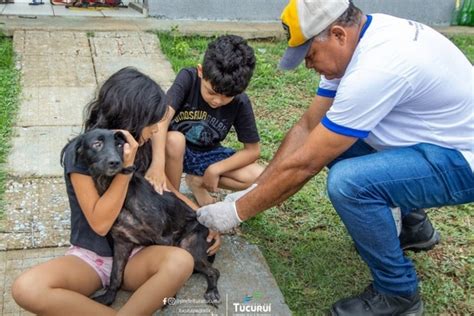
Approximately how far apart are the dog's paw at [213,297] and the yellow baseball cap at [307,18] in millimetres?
1152

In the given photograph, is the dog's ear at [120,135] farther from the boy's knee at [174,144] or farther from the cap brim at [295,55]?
the cap brim at [295,55]

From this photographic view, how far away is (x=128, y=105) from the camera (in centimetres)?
256

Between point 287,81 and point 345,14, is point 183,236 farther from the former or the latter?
point 287,81

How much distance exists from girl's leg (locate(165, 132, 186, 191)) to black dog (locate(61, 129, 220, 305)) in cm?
33

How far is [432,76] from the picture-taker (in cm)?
256

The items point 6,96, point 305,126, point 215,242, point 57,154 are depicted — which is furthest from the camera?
point 6,96

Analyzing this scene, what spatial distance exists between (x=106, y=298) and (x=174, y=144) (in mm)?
888

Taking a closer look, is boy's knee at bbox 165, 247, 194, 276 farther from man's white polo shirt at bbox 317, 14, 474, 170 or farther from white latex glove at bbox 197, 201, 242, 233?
man's white polo shirt at bbox 317, 14, 474, 170

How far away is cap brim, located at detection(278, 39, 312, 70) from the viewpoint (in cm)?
262

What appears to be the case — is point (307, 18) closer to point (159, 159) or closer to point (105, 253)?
point (159, 159)

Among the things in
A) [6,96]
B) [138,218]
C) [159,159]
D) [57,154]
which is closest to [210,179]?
[159,159]

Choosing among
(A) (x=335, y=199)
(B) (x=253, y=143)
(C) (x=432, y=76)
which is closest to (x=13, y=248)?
(B) (x=253, y=143)

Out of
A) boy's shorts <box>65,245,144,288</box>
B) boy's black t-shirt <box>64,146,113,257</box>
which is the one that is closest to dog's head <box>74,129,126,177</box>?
boy's black t-shirt <box>64,146,113,257</box>

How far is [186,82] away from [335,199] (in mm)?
1132
